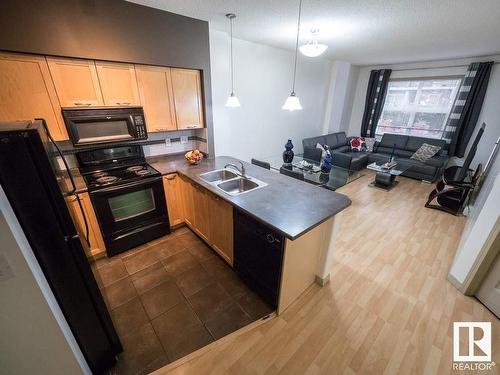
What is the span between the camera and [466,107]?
14.7 feet

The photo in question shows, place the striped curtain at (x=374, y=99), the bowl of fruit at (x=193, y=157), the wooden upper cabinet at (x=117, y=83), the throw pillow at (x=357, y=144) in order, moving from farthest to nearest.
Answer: the striped curtain at (x=374, y=99), the throw pillow at (x=357, y=144), the bowl of fruit at (x=193, y=157), the wooden upper cabinet at (x=117, y=83)

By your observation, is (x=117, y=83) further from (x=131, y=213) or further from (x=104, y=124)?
(x=131, y=213)

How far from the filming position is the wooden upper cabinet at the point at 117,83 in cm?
207

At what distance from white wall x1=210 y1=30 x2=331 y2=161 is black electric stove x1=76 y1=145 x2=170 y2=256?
1342 millimetres

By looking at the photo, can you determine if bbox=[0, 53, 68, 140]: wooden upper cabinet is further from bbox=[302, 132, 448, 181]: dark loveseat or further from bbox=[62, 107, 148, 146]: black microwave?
bbox=[302, 132, 448, 181]: dark loveseat

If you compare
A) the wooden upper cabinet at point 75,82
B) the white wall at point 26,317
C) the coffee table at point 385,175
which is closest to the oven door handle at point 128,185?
Result: the wooden upper cabinet at point 75,82

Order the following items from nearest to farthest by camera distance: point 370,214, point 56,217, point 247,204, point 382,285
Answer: point 56,217
point 247,204
point 382,285
point 370,214

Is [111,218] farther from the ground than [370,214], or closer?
farther from the ground

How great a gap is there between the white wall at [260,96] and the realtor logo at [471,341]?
3362 mm

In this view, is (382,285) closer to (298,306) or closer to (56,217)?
(298,306)

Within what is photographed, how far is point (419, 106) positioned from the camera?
5.25 m

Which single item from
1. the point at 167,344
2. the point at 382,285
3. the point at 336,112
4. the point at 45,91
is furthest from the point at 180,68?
the point at 336,112

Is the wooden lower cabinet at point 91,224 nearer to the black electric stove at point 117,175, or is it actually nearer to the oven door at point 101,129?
the black electric stove at point 117,175

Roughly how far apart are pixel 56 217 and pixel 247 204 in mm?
1150
